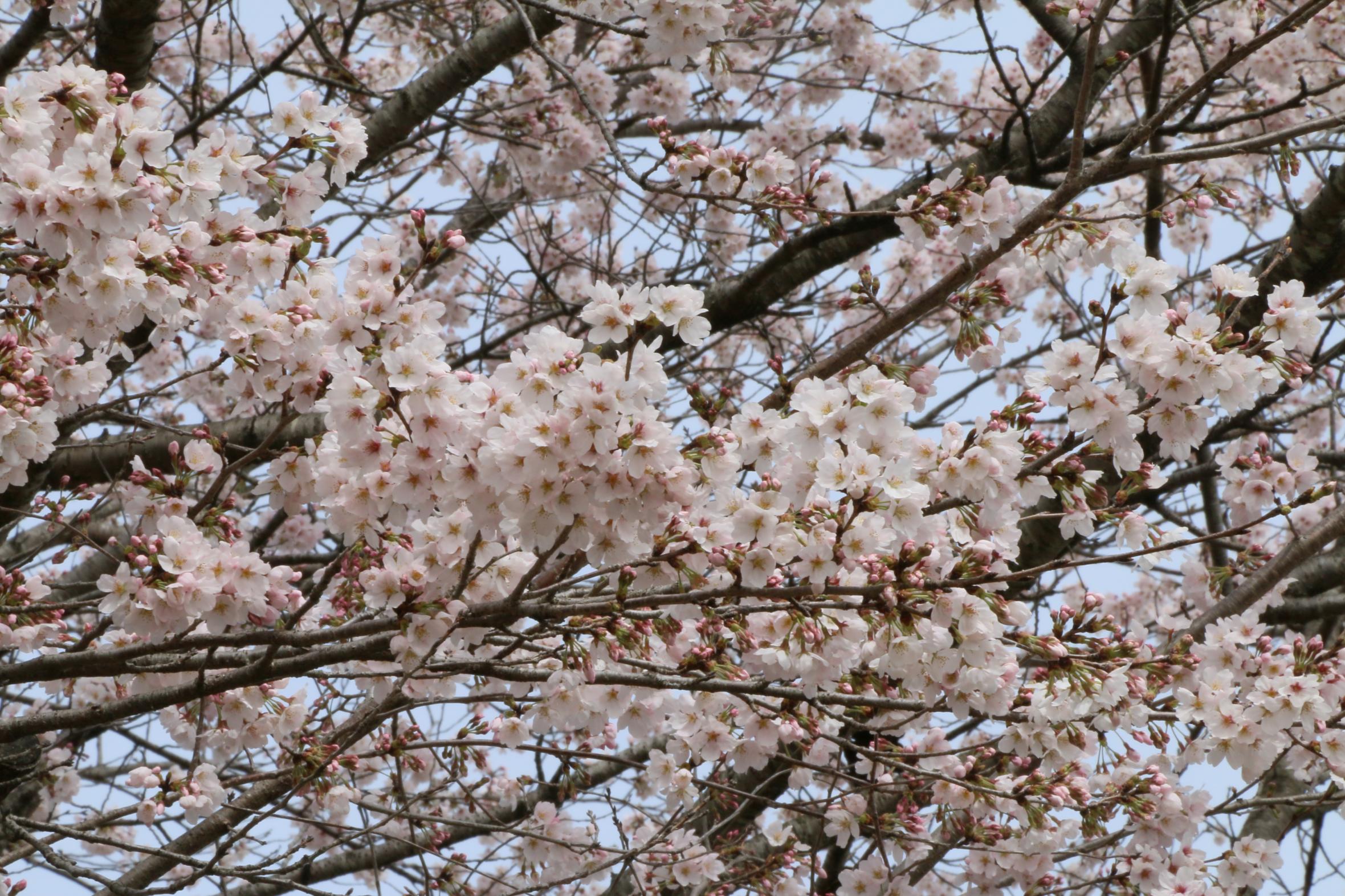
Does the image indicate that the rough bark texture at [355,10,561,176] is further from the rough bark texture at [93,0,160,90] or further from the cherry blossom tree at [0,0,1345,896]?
the rough bark texture at [93,0,160,90]

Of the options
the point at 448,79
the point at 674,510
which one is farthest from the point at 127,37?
the point at 674,510

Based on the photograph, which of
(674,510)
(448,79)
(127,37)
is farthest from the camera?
(448,79)

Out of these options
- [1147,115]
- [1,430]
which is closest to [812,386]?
[1,430]

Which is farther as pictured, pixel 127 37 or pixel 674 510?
pixel 127 37

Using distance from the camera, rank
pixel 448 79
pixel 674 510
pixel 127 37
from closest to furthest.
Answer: pixel 674 510, pixel 127 37, pixel 448 79

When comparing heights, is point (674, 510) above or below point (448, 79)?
below

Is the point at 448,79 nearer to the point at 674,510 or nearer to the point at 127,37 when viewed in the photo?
the point at 127,37

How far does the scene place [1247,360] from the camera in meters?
2.31

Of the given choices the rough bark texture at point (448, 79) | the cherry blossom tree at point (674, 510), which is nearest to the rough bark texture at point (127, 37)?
the cherry blossom tree at point (674, 510)

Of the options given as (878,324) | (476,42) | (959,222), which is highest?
(476,42)

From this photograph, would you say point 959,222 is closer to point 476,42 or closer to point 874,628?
point 874,628

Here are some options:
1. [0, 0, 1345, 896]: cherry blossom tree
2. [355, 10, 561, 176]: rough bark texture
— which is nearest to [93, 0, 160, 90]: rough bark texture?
[0, 0, 1345, 896]: cherry blossom tree

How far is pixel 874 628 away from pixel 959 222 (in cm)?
109

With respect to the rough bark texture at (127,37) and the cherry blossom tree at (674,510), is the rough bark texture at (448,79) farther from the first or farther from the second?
the rough bark texture at (127,37)
